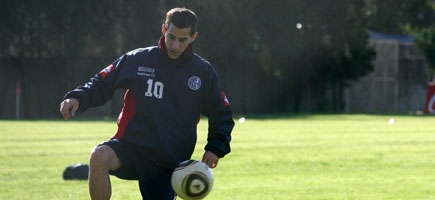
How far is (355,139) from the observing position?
Result: 73.3 feet

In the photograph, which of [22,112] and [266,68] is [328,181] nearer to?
[22,112]

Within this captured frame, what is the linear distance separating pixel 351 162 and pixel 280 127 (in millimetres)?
12444

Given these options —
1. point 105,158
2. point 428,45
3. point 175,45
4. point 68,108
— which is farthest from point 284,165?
point 428,45

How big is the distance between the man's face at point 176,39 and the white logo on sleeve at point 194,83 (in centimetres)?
22

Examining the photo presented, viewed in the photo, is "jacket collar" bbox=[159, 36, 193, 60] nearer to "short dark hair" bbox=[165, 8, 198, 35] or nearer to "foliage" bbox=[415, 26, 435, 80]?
"short dark hair" bbox=[165, 8, 198, 35]

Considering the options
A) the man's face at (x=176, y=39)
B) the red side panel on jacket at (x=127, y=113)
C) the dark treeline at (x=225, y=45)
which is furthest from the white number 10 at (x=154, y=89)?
the dark treeline at (x=225, y=45)

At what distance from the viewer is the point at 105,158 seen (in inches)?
288

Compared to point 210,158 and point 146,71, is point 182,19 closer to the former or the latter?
point 146,71

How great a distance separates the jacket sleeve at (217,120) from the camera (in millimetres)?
7672

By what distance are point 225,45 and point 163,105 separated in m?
39.7

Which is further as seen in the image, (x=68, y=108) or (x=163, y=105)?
(x=163, y=105)

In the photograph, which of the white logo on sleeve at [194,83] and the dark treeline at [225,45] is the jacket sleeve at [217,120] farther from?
the dark treeline at [225,45]

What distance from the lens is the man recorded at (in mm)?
7520

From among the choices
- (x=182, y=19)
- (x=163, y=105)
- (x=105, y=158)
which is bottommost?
(x=105, y=158)
